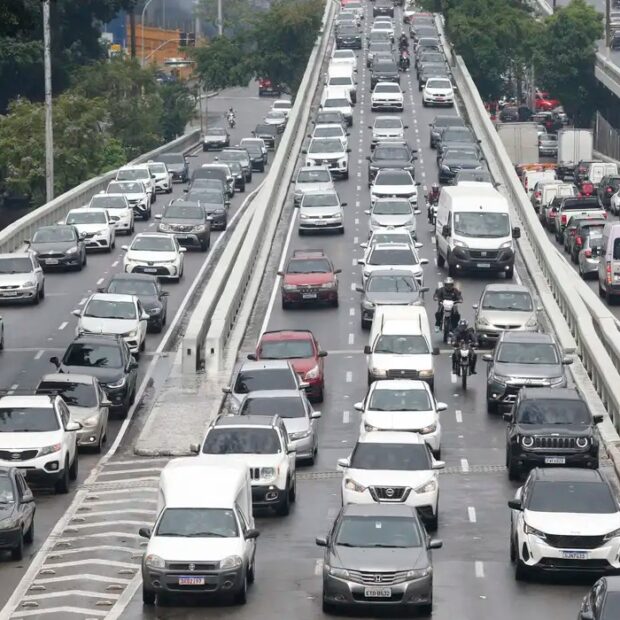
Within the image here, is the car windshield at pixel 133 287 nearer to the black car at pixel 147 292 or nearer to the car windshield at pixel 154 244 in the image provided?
the black car at pixel 147 292

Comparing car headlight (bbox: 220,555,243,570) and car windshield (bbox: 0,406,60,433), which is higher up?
car headlight (bbox: 220,555,243,570)

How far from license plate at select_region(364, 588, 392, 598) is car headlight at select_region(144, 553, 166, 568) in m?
2.55

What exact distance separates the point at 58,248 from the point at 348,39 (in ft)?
251

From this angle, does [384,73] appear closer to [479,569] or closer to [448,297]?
[448,297]

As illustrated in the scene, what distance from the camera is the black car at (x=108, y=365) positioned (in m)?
40.8

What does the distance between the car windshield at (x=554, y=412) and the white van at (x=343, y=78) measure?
240 feet

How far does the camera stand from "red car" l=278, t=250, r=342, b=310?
174 ft

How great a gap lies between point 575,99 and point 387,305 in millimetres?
90818

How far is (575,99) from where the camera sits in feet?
450

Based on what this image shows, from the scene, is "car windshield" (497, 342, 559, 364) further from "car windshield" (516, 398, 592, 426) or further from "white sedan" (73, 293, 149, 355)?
"white sedan" (73, 293, 149, 355)

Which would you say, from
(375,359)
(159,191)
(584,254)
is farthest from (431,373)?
(159,191)

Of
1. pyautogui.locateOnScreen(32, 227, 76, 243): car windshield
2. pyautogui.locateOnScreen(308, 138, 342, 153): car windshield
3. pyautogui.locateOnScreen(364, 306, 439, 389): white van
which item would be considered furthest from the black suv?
pyautogui.locateOnScreen(308, 138, 342, 153): car windshield

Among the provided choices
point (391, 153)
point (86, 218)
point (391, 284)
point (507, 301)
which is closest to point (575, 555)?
point (507, 301)

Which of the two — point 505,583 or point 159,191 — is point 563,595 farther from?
point 159,191
